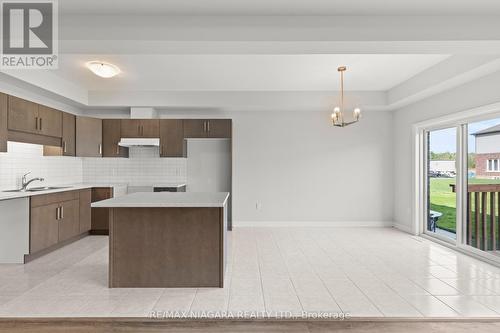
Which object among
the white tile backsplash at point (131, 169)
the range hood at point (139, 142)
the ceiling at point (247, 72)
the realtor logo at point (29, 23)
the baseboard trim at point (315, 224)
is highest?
the ceiling at point (247, 72)

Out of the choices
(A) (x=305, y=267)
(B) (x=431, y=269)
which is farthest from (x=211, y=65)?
(B) (x=431, y=269)

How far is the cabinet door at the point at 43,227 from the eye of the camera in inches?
165

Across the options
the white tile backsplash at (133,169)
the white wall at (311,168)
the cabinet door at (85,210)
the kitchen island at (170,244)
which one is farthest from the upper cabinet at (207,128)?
the kitchen island at (170,244)

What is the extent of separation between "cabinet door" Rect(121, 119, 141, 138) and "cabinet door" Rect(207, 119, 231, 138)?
1.33 meters

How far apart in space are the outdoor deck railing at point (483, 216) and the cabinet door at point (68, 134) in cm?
635

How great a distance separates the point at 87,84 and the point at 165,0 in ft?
12.0

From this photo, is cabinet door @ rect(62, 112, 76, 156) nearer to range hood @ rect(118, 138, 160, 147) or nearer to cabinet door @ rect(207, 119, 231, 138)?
range hood @ rect(118, 138, 160, 147)

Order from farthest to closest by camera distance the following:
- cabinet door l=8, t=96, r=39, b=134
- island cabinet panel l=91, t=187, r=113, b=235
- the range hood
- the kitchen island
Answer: the range hood
island cabinet panel l=91, t=187, r=113, b=235
cabinet door l=8, t=96, r=39, b=134
the kitchen island

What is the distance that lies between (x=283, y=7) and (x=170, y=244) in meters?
2.53

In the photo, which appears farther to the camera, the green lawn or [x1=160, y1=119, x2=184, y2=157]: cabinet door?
[x1=160, y1=119, x2=184, y2=157]: cabinet door

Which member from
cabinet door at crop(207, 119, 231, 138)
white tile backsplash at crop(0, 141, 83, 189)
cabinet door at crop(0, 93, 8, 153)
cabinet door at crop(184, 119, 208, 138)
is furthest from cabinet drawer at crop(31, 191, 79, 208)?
cabinet door at crop(207, 119, 231, 138)

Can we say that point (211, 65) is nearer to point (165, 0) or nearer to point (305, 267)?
point (165, 0)

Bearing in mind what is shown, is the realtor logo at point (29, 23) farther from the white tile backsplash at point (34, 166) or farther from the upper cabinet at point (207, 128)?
the upper cabinet at point (207, 128)

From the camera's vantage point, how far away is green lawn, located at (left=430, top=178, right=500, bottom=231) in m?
5.12
